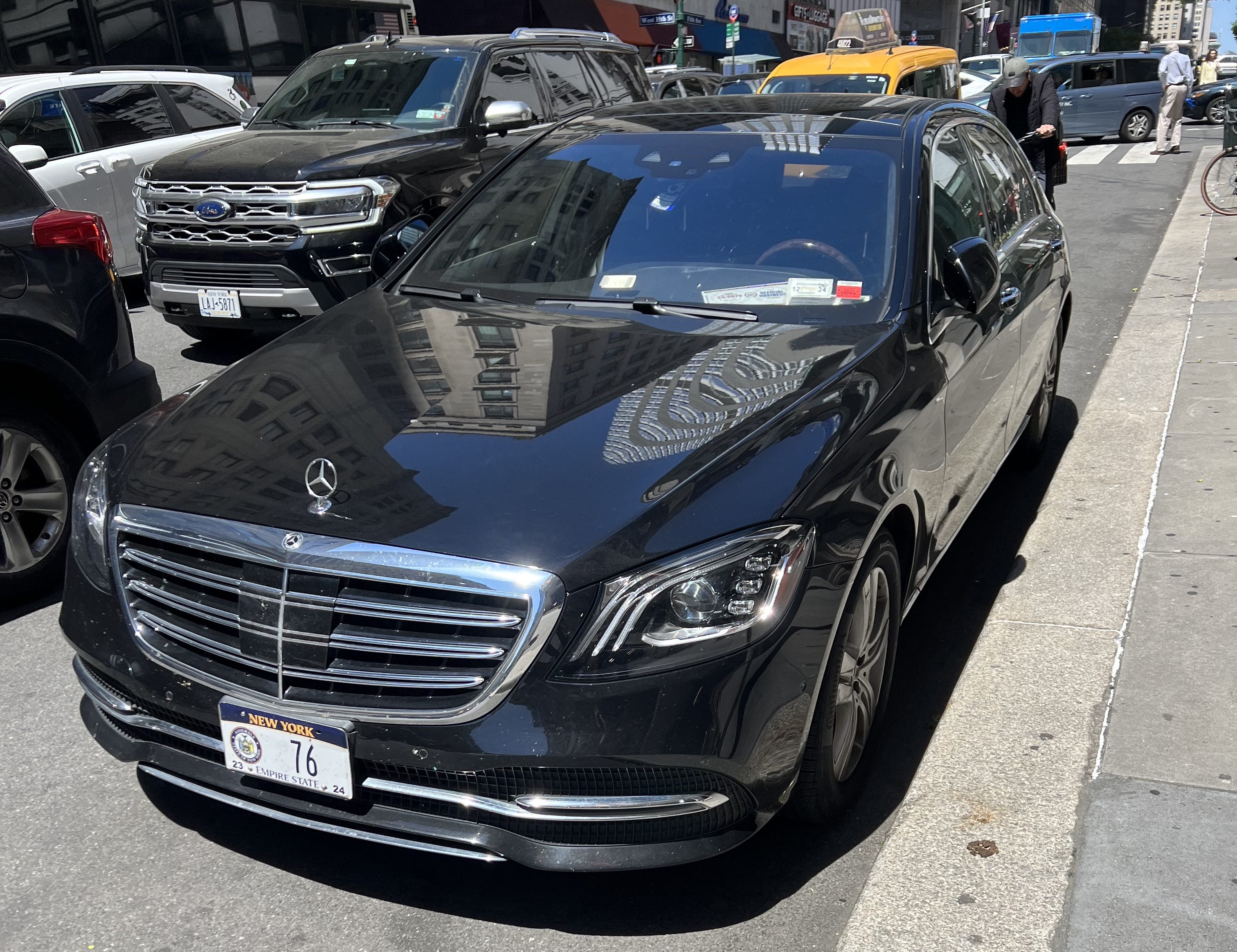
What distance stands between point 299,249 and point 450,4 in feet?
84.1

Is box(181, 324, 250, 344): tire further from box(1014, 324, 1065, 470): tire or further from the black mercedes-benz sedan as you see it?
box(1014, 324, 1065, 470): tire

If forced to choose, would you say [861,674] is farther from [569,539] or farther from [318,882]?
[318,882]

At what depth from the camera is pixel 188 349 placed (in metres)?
8.54

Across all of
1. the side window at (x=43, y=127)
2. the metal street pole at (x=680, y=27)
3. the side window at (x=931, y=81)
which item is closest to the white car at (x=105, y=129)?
the side window at (x=43, y=127)

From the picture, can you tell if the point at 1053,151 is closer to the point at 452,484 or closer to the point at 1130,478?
the point at 1130,478

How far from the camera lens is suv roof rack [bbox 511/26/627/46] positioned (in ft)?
31.1

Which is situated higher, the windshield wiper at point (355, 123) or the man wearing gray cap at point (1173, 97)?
A: the windshield wiper at point (355, 123)

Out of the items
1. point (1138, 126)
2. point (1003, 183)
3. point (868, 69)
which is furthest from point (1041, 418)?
point (1138, 126)

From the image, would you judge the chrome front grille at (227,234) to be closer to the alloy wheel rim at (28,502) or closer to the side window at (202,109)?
the alloy wheel rim at (28,502)

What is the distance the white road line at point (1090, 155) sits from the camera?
21.8 meters

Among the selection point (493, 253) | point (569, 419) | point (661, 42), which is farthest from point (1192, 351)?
point (661, 42)

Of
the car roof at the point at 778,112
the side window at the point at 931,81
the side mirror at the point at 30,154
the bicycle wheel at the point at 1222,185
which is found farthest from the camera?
the side window at the point at 931,81

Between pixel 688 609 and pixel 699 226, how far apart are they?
5.87ft

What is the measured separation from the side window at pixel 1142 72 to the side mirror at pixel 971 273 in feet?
82.8
